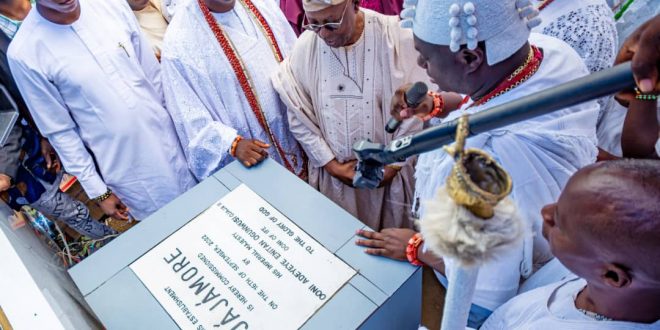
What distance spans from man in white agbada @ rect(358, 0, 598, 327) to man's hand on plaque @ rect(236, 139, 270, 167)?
507mm

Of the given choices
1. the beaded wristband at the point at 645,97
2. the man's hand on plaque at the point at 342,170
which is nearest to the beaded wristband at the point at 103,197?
the man's hand on plaque at the point at 342,170

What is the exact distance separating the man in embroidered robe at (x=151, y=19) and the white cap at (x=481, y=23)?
6.48 ft

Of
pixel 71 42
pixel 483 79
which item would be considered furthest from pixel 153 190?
pixel 483 79

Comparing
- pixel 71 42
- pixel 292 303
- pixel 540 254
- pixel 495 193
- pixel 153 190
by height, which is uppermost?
pixel 495 193

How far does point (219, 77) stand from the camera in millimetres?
1864

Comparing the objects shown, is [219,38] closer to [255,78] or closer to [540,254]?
[255,78]

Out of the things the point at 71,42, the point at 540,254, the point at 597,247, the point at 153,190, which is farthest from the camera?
the point at 153,190

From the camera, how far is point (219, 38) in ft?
6.08

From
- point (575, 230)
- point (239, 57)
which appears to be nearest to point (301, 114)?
point (239, 57)

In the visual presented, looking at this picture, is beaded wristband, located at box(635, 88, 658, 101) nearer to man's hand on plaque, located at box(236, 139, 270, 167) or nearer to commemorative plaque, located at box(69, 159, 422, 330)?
commemorative plaque, located at box(69, 159, 422, 330)

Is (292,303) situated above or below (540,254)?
above

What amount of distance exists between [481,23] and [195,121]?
132 centimetres

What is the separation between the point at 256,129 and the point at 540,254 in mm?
1347

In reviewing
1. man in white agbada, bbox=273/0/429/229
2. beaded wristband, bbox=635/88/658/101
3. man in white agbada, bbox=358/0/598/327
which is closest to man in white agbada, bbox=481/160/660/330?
man in white agbada, bbox=358/0/598/327
